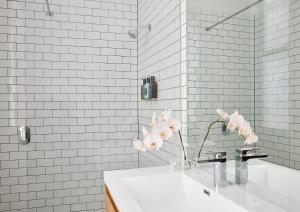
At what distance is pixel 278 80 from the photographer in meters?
1.04

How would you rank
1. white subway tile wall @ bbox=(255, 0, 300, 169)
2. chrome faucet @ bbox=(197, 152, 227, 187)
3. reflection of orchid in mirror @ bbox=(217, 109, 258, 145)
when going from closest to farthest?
white subway tile wall @ bbox=(255, 0, 300, 169)
reflection of orchid in mirror @ bbox=(217, 109, 258, 145)
chrome faucet @ bbox=(197, 152, 227, 187)

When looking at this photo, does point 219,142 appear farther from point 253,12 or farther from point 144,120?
point 144,120

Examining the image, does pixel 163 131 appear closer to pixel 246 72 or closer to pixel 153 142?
pixel 153 142

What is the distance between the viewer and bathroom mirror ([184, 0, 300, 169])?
101 centimetres

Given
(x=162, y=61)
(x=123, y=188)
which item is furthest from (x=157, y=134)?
(x=162, y=61)

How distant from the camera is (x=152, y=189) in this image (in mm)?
1498

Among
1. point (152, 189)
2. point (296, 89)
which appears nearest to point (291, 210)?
point (296, 89)

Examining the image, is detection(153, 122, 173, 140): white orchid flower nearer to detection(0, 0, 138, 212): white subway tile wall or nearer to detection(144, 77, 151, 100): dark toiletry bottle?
detection(144, 77, 151, 100): dark toiletry bottle

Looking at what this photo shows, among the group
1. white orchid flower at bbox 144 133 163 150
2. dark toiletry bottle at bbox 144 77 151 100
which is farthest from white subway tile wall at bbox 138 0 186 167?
white orchid flower at bbox 144 133 163 150

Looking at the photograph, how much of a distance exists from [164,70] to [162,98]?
22cm

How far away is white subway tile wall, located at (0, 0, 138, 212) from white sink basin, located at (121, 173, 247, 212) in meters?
1.34

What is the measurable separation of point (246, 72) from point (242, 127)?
10.1 inches

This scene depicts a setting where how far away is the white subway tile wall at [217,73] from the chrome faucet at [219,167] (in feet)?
0.19

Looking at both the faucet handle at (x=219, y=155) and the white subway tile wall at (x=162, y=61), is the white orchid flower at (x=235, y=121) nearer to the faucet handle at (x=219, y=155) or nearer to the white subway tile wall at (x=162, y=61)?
the faucet handle at (x=219, y=155)
